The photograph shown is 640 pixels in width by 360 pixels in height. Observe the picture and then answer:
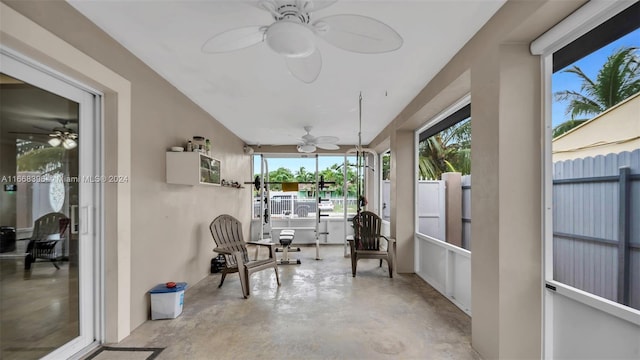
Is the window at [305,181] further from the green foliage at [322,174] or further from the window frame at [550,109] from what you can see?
the window frame at [550,109]

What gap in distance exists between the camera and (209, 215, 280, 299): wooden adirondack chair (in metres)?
3.59

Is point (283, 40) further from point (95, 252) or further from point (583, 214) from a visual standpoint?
point (95, 252)

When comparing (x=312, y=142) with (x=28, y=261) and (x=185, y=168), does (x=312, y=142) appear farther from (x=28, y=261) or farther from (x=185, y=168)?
(x=28, y=261)

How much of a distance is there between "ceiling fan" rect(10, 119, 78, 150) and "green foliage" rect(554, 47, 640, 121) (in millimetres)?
3540

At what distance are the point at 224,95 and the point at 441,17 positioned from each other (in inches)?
105

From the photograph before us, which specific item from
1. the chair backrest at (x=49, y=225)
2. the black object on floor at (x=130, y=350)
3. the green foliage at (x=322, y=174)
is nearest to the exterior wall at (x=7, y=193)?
the chair backrest at (x=49, y=225)

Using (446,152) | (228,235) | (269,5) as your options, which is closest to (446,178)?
(446,152)

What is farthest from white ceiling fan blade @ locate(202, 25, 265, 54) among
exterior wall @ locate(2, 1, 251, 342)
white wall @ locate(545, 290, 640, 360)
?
white wall @ locate(545, 290, 640, 360)

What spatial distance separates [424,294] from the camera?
12.0ft

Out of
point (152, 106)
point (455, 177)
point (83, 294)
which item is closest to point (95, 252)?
point (83, 294)

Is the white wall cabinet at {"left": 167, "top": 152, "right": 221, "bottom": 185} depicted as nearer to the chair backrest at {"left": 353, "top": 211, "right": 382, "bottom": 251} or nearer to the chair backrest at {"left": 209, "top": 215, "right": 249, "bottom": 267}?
the chair backrest at {"left": 209, "top": 215, "right": 249, "bottom": 267}

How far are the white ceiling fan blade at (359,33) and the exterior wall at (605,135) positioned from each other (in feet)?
4.08

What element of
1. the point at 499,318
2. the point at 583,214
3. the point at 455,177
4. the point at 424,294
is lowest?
the point at 424,294

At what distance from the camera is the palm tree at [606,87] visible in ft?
5.00
